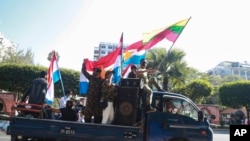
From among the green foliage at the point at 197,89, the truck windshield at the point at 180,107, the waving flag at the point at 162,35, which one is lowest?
the truck windshield at the point at 180,107

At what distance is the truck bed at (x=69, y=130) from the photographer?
271 inches

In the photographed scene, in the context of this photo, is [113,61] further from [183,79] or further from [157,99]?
[183,79]

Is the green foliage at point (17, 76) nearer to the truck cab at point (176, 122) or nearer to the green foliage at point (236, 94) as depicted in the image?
the truck cab at point (176, 122)

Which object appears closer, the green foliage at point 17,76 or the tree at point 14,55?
the green foliage at point 17,76

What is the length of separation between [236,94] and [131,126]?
121 feet

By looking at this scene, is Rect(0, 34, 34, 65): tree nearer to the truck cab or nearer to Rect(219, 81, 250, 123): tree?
Rect(219, 81, 250, 123): tree

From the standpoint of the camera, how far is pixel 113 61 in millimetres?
10945

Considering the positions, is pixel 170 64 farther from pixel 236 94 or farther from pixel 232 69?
pixel 232 69

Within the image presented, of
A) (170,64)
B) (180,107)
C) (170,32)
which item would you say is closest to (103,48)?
(170,64)

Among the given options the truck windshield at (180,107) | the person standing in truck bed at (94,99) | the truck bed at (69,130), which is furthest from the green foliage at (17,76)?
the truck bed at (69,130)

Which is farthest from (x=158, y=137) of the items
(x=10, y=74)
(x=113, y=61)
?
(x=10, y=74)

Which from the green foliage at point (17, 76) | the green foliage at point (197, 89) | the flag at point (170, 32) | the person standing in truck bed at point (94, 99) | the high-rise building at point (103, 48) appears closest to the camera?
the person standing in truck bed at point (94, 99)

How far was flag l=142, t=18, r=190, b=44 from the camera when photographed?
34.5 ft

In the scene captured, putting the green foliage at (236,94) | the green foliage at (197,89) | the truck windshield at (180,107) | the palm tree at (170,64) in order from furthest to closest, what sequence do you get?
the green foliage at (236,94) → the green foliage at (197,89) → the palm tree at (170,64) → the truck windshield at (180,107)
